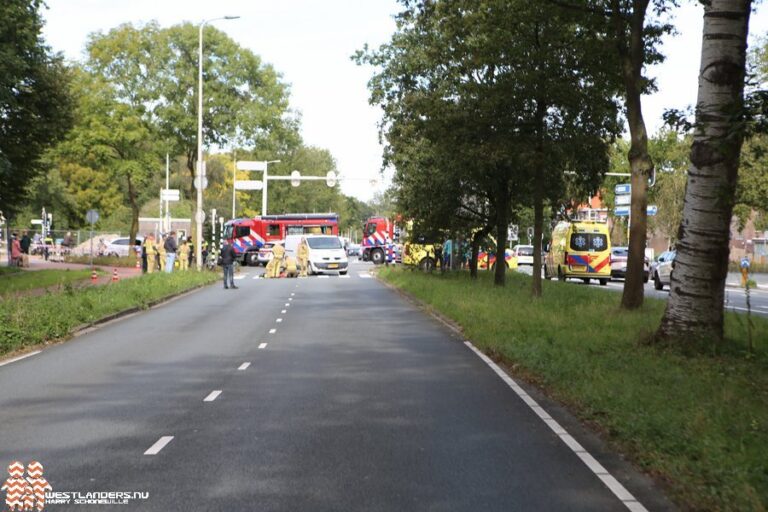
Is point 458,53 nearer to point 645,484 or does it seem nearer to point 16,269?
point 645,484

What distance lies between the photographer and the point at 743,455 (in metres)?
6.21

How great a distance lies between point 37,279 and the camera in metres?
32.4

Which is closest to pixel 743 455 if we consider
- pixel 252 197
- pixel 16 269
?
pixel 16 269

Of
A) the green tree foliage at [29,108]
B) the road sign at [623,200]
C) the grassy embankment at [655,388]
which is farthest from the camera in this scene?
the road sign at [623,200]

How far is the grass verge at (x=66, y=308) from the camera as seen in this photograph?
15.0 meters

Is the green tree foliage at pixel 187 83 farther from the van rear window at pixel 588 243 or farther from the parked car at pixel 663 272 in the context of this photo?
the parked car at pixel 663 272

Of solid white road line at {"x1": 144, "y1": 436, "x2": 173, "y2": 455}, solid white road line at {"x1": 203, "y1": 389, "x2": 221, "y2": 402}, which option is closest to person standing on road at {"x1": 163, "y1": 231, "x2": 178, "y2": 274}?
solid white road line at {"x1": 203, "y1": 389, "x2": 221, "y2": 402}

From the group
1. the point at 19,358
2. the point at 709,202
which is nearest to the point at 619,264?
the point at 709,202

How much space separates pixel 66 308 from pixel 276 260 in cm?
2386

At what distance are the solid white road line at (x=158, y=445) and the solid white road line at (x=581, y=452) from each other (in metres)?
3.33

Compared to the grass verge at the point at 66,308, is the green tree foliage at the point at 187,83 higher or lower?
higher

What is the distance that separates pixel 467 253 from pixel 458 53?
13.6 meters

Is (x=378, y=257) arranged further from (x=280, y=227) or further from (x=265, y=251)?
(x=265, y=251)

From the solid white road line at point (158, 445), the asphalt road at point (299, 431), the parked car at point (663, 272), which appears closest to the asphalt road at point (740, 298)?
the parked car at point (663, 272)
